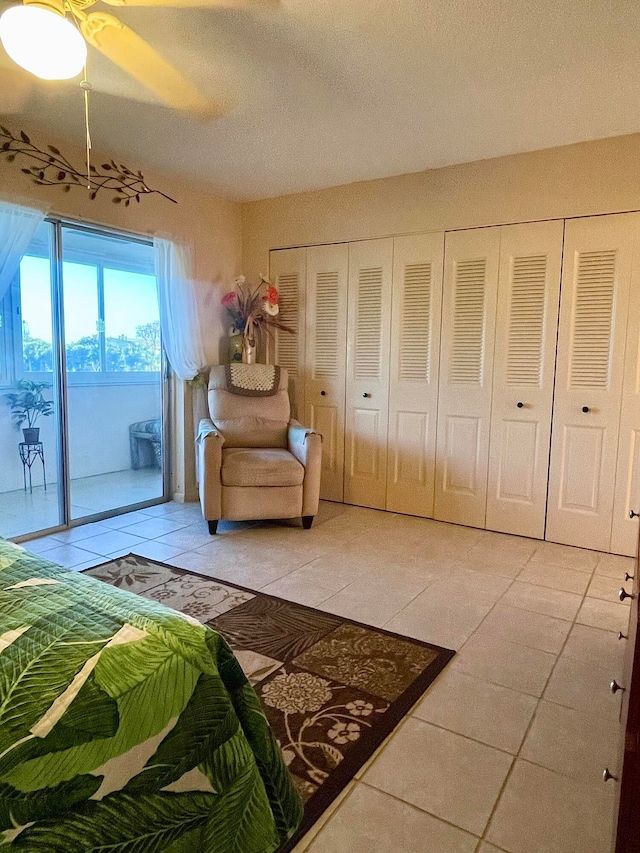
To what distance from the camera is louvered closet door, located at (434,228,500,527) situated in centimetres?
362

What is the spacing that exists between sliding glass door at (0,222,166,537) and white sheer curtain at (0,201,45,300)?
0.25 m

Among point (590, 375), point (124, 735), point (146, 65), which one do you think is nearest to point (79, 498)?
point (146, 65)

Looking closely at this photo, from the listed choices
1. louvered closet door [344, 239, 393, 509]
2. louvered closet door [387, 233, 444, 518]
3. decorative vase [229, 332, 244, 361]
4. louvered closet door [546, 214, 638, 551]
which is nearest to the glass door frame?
decorative vase [229, 332, 244, 361]

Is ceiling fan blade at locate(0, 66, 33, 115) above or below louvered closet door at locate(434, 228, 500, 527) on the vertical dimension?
above

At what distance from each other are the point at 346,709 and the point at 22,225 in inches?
118

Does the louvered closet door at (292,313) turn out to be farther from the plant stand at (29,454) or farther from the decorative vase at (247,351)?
the plant stand at (29,454)

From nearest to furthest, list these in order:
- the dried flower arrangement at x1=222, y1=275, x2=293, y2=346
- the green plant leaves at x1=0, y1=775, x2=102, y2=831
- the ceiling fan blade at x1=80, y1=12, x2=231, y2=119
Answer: the green plant leaves at x1=0, y1=775, x2=102, y2=831
the ceiling fan blade at x1=80, y1=12, x2=231, y2=119
the dried flower arrangement at x1=222, y1=275, x2=293, y2=346

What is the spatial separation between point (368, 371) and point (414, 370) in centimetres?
38

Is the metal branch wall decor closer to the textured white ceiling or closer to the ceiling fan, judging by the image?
the textured white ceiling

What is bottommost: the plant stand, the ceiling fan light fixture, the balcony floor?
the balcony floor

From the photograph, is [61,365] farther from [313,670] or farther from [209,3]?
[313,670]

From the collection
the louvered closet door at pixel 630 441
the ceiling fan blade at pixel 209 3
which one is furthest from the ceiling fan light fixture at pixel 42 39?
the louvered closet door at pixel 630 441

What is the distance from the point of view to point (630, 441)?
3229 mm

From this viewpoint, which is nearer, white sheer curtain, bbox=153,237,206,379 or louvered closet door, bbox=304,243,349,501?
white sheer curtain, bbox=153,237,206,379
